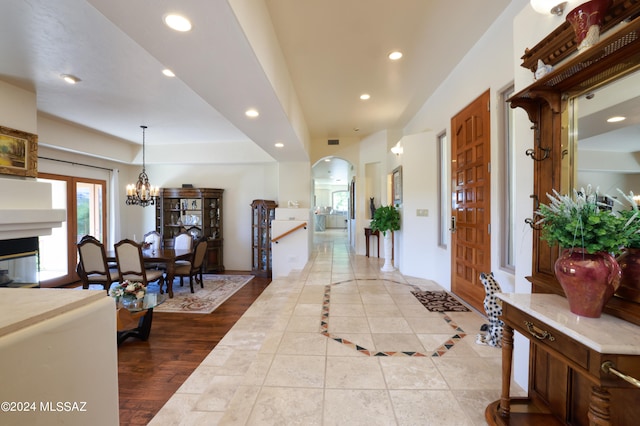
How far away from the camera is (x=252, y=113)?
332 centimetres

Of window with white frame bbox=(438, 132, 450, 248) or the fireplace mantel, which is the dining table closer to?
the fireplace mantel

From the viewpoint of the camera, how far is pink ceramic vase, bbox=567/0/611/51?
3.99 ft

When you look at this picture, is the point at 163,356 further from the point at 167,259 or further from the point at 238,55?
the point at 238,55

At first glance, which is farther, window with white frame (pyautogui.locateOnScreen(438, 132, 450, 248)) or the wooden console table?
window with white frame (pyautogui.locateOnScreen(438, 132, 450, 248))

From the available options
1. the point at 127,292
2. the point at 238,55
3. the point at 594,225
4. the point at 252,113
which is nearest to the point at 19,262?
the point at 127,292

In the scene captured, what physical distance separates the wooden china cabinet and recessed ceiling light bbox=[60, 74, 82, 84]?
457 cm

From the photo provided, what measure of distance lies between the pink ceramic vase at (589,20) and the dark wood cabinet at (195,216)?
685 centimetres

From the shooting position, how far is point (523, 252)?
6.08 feet

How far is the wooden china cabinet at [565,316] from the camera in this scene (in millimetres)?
970

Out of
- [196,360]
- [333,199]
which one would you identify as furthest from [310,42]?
[333,199]

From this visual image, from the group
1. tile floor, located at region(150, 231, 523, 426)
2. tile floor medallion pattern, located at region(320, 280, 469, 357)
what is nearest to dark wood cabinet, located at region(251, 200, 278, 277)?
tile floor, located at region(150, 231, 523, 426)

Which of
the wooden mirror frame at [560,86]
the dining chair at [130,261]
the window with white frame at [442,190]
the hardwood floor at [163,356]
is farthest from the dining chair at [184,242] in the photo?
the wooden mirror frame at [560,86]

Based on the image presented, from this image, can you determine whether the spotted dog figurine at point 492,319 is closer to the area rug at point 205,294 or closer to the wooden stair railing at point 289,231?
the area rug at point 205,294

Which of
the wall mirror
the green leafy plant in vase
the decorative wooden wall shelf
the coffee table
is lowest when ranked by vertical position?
the coffee table
